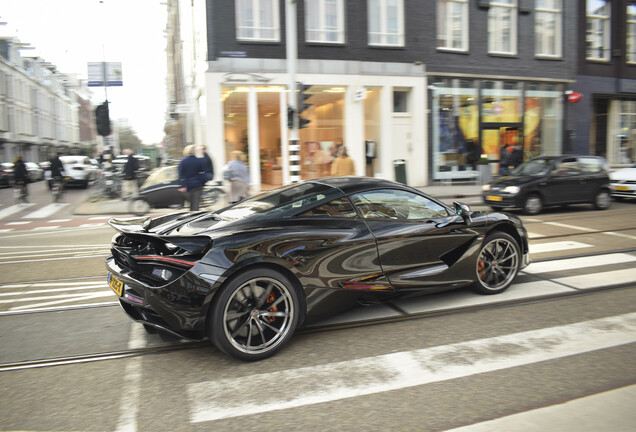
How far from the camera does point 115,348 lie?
406 centimetres

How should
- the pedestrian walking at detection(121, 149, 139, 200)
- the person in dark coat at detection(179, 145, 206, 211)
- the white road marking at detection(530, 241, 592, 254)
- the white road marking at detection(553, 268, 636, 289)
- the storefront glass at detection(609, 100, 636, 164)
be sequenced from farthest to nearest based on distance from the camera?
1. the storefront glass at detection(609, 100, 636, 164)
2. the pedestrian walking at detection(121, 149, 139, 200)
3. the person in dark coat at detection(179, 145, 206, 211)
4. the white road marking at detection(530, 241, 592, 254)
5. the white road marking at detection(553, 268, 636, 289)

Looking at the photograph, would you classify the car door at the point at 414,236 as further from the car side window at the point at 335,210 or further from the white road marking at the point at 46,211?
the white road marking at the point at 46,211

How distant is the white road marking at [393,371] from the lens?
3.09 metres

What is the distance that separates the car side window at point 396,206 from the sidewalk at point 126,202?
10391 millimetres

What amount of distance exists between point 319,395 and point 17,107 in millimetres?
63711

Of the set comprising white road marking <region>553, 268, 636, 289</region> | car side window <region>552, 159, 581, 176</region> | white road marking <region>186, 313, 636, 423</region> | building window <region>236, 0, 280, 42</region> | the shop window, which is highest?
building window <region>236, 0, 280, 42</region>

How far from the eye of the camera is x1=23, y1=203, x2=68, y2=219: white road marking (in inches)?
580

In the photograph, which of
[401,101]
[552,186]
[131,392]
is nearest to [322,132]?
[401,101]

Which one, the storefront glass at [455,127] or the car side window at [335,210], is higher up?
the storefront glass at [455,127]

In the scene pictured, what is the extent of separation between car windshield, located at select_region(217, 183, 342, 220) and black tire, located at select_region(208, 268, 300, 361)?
0.62 meters

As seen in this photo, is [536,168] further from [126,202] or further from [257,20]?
[126,202]

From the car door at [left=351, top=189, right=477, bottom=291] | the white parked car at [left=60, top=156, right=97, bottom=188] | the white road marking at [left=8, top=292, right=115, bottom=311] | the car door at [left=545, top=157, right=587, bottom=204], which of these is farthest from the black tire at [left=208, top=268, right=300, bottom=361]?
the white parked car at [left=60, top=156, right=97, bottom=188]

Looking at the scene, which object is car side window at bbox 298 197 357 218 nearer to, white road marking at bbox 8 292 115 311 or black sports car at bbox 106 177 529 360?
black sports car at bbox 106 177 529 360

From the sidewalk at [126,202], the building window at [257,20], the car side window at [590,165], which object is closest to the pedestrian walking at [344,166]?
the sidewalk at [126,202]
